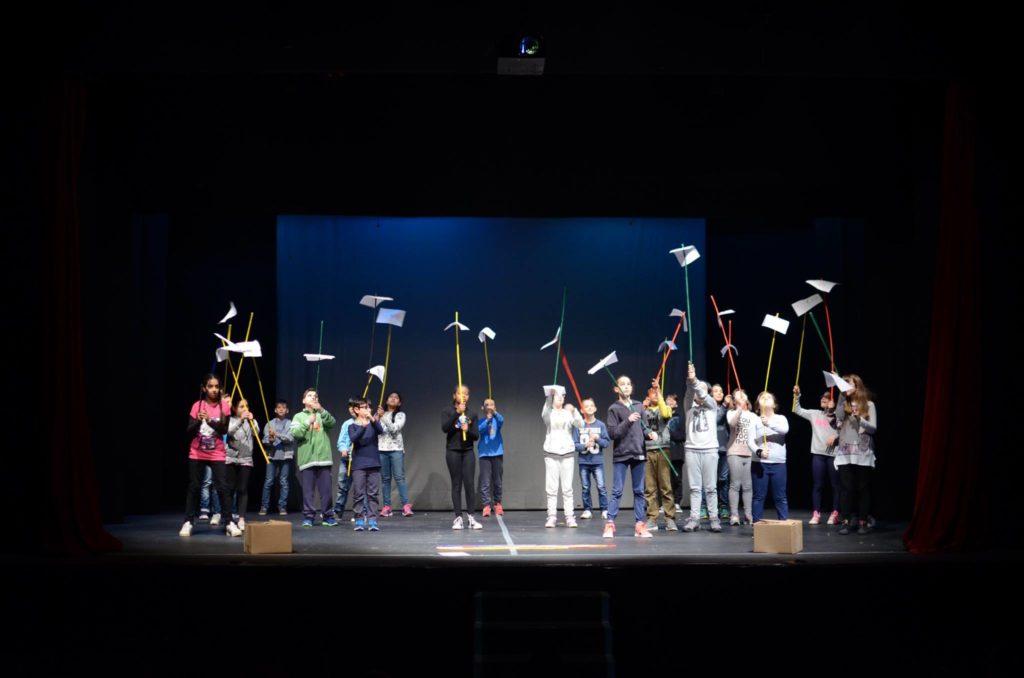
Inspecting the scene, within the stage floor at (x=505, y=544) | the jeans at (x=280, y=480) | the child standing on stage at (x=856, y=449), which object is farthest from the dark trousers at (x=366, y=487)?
the child standing on stage at (x=856, y=449)

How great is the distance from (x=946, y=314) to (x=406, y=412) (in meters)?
6.82

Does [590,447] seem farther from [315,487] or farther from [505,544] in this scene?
[315,487]

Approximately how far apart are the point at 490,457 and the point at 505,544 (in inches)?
105

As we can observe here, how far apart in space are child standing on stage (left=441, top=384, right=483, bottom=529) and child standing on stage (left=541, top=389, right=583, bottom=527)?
0.77 meters

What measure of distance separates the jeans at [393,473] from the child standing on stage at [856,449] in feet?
16.1

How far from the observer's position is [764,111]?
33.0 feet

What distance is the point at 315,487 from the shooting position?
35.9 ft

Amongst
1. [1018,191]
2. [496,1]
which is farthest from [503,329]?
[1018,191]

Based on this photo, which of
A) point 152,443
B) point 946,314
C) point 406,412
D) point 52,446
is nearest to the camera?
point 52,446

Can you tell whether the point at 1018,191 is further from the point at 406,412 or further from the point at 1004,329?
the point at 406,412

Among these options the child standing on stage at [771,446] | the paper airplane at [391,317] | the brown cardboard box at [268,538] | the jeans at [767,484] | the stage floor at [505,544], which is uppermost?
the paper airplane at [391,317]

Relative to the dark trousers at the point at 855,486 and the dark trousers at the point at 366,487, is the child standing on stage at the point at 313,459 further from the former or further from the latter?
the dark trousers at the point at 855,486

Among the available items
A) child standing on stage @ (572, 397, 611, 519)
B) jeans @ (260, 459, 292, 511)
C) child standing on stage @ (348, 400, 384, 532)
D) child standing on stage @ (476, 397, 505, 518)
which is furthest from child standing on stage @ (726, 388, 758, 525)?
jeans @ (260, 459, 292, 511)

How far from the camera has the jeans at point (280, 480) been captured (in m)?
12.1
